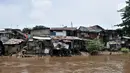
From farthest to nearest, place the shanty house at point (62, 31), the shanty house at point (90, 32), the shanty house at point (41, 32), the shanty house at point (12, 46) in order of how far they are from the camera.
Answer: the shanty house at point (90, 32) → the shanty house at point (62, 31) → the shanty house at point (41, 32) → the shanty house at point (12, 46)

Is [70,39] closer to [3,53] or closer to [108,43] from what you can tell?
[108,43]

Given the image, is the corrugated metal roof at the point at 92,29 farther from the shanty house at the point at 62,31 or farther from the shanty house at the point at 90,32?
the shanty house at the point at 62,31

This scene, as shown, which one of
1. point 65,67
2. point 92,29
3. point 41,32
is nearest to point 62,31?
point 41,32

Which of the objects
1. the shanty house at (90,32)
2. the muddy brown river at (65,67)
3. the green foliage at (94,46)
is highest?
the shanty house at (90,32)

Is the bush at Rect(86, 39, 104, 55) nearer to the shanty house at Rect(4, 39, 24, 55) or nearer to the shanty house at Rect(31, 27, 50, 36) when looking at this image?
the shanty house at Rect(31, 27, 50, 36)

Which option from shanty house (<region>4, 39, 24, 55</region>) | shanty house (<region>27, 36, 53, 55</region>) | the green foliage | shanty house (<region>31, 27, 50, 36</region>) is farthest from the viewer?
Result: shanty house (<region>31, 27, 50, 36</region>)

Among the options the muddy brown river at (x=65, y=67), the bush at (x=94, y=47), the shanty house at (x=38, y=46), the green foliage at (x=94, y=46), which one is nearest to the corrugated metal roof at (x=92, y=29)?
the green foliage at (x=94, y=46)

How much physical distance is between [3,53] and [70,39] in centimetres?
1055

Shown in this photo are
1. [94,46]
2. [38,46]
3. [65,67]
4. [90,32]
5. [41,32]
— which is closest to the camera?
[65,67]

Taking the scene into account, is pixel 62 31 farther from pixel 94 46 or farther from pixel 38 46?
pixel 38 46

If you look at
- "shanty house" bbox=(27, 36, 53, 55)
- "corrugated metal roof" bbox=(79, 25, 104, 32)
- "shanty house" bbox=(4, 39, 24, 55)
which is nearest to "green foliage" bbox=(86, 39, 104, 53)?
"shanty house" bbox=(27, 36, 53, 55)

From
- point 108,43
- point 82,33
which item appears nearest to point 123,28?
point 108,43

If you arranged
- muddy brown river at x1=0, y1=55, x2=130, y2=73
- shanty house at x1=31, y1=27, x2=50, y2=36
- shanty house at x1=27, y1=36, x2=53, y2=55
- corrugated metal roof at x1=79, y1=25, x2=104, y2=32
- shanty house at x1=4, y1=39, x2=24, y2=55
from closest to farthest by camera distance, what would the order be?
1. muddy brown river at x1=0, y1=55, x2=130, y2=73
2. shanty house at x1=27, y1=36, x2=53, y2=55
3. shanty house at x1=4, y1=39, x2=24, y2=55
4. shanty house at x1=31, y1=27, x2=50, y2=36
5. corrugated metal roof at x1=79, y1=25, x2=104, y2=32

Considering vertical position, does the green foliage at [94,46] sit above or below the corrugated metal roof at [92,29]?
below
